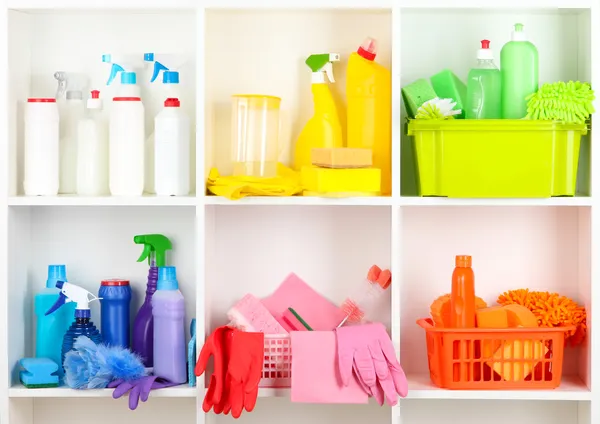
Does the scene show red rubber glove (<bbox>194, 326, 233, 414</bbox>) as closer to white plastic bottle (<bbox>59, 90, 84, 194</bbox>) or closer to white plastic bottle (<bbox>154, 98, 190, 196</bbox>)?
white plastic bottle (<bbox>154, 98, 190, 196</bbox>)

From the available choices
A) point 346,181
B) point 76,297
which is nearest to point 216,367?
point 76,297

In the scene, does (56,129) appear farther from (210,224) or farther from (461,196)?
(461,196)

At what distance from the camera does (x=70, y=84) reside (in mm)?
2066

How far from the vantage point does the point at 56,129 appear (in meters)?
1.96

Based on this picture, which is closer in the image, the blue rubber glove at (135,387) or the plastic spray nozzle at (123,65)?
the blue rubber glove at (135,387)

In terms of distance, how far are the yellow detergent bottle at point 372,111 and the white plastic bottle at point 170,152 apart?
388 millimetres

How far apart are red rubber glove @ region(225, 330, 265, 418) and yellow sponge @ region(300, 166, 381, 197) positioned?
35cm

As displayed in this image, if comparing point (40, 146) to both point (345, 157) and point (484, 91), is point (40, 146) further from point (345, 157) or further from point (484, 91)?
point (484, 91)

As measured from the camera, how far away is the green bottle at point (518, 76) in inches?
74.4

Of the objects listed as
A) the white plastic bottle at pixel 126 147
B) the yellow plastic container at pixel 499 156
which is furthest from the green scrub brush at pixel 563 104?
the white plastic bottle at pixel 126 147

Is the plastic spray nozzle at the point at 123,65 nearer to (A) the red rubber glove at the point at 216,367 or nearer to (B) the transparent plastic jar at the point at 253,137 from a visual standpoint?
(B) the transparent plastic jar at the point at 253,137

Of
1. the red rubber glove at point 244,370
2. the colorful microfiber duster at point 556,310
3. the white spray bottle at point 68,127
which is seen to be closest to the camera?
the red rubber glove at point 244,370

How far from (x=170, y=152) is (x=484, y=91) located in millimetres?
720

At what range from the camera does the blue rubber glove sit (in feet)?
6.05
